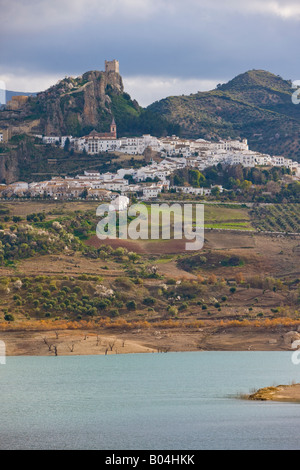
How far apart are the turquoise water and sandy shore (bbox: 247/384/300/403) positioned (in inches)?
49.5

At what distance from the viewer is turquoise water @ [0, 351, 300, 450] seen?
3503cm

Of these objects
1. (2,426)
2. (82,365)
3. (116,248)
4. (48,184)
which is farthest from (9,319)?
(48,184)

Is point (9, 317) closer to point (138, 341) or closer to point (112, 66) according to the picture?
point (138, 341)

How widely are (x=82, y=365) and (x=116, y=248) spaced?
39.2 m

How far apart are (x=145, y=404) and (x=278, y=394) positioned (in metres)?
7.06

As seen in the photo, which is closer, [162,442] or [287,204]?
[162,442]

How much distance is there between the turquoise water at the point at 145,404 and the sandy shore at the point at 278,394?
1.26 meters

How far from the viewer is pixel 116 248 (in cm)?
9894

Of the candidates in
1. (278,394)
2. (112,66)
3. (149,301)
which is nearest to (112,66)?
(112,66)

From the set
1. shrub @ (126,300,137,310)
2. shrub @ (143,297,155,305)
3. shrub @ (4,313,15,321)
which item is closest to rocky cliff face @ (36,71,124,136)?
shrub @ (143,297,155,305)

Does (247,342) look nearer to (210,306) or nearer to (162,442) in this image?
(210,306)

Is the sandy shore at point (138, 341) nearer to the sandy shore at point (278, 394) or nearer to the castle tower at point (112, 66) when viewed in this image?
the sandy shore at point (278, 394)

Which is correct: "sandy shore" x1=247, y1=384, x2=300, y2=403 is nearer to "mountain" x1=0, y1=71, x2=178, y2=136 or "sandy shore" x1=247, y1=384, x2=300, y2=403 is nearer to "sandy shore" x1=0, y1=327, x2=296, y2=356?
"sandy shore" x1=0, y1=327, x2=296, y2=356
